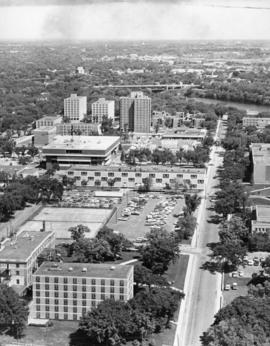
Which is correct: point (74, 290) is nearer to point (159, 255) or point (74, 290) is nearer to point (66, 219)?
Answer: point (159, 255)

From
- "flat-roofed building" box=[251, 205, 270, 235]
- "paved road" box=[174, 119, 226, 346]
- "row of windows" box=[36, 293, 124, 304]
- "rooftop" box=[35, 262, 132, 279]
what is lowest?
"paved road" box=[174, 119, 226, 346]

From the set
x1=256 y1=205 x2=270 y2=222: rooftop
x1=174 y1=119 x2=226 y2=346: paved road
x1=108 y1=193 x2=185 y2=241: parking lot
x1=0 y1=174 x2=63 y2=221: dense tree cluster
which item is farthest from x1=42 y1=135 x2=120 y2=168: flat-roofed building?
x1=256 y1=205 x2=270 y2=222: rooftop

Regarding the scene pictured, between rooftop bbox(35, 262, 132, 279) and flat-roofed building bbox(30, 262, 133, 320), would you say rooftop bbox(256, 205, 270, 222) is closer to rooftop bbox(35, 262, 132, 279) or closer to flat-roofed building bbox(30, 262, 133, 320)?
rooftop bbox(35, 262, 132, 279)

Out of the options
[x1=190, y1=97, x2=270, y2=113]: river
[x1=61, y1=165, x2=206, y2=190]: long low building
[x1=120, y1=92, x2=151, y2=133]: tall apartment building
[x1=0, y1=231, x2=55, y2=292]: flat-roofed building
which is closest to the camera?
[x1=0, y1=231, x2=55, y2=292]: flat-roofed building

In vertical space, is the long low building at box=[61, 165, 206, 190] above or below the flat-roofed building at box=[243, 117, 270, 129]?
below

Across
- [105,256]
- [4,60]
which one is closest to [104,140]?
[105,256]

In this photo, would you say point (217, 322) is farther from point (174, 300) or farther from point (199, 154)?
point (199, 154)
